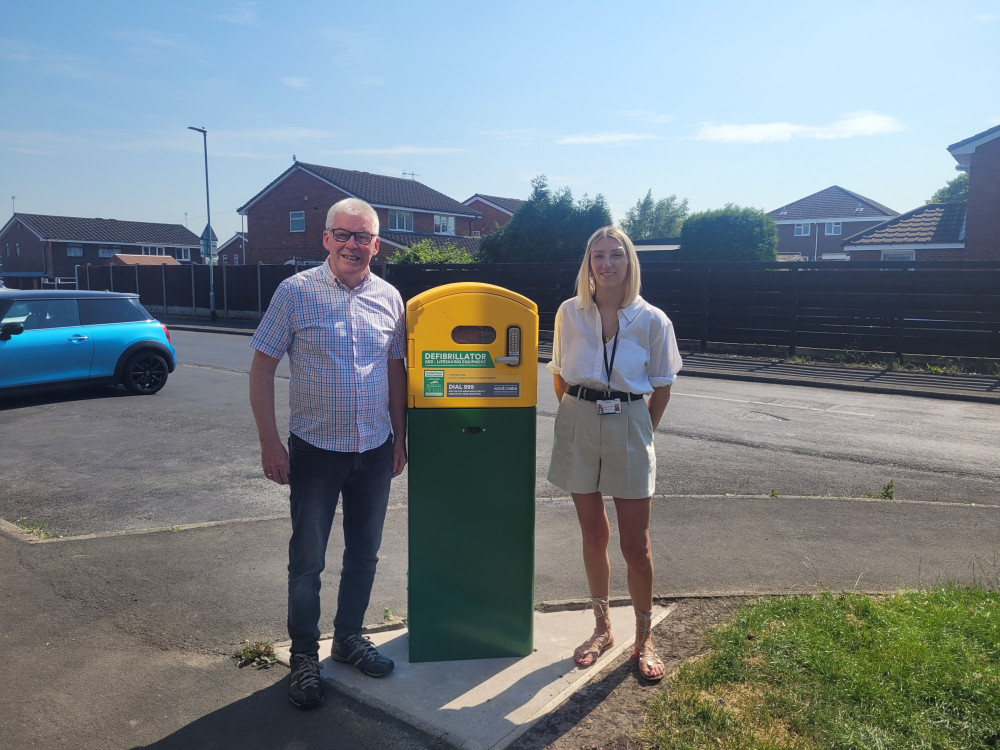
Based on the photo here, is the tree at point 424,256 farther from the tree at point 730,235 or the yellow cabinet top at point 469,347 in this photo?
the yellow cabinet top at point 469,347

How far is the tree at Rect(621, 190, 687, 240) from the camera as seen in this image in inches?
3585

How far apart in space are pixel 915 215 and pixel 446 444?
3242 centimetres

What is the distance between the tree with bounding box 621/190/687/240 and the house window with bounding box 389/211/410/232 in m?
48.8

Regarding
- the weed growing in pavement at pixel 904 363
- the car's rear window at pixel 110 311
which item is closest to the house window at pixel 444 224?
the weed growing in pavement at pixel 904 363

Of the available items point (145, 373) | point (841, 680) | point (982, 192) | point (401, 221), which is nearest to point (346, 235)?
point (841, 680)

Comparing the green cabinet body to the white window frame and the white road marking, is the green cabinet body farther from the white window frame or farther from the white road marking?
the white window frame

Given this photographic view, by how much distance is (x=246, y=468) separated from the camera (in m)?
7.57

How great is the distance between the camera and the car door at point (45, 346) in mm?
10734

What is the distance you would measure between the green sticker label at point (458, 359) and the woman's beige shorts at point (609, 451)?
1.24ft

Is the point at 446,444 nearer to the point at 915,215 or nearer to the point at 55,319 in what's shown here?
A: the point at 55,319

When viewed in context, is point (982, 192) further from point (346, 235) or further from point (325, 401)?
point (325, 401)

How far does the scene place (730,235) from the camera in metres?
24.5

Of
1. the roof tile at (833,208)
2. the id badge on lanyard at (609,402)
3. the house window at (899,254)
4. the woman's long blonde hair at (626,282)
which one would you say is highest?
the roof tile at (833,208)

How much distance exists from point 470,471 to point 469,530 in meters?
0.26
